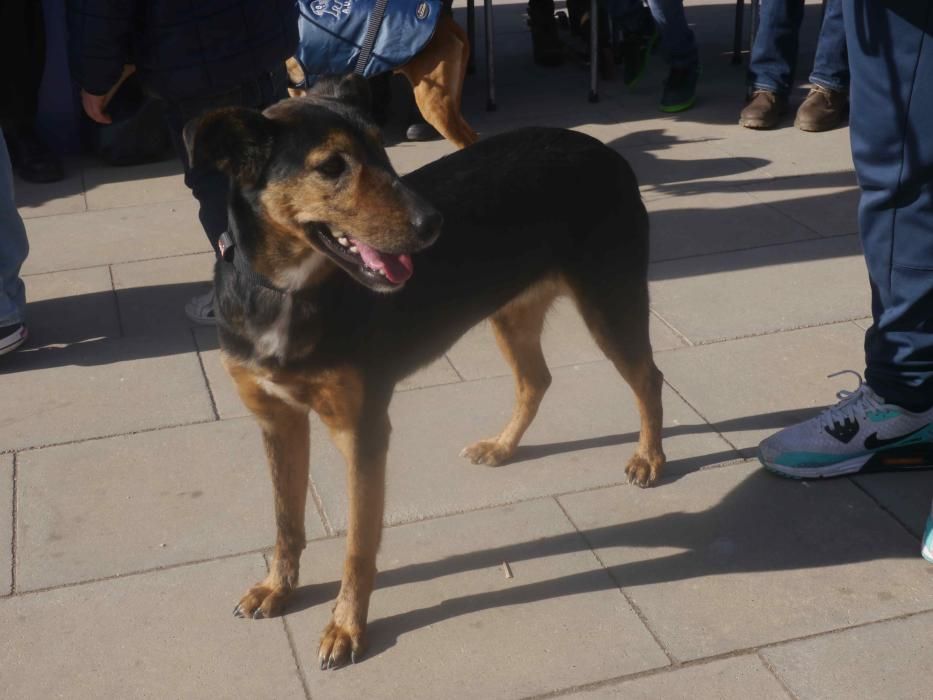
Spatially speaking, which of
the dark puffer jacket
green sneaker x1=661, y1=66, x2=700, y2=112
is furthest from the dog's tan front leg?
green sneaker x1=661, y1=66, x2=700, y2=112

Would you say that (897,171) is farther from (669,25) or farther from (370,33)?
(669,25)

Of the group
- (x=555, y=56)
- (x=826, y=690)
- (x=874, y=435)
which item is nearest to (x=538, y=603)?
(x=826, y=690)

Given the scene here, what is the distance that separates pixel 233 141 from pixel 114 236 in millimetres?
3859

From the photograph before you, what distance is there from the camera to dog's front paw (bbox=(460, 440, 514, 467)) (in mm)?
4117

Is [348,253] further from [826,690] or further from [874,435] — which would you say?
[874,435]

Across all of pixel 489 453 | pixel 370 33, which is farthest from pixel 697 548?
pixel 370 33

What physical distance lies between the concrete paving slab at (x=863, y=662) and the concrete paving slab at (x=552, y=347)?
186 centimetres

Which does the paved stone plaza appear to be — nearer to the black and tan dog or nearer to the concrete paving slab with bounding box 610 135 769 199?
the black and tan dog

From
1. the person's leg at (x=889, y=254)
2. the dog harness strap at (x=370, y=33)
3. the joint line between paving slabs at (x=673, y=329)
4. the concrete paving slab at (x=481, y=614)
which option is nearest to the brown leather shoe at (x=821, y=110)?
the joint line between paving slabs at (x=673, y=329)

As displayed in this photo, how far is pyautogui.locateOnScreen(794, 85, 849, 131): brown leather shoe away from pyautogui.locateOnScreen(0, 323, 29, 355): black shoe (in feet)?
16.7

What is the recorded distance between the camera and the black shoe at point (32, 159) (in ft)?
23.8

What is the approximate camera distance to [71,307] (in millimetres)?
5543

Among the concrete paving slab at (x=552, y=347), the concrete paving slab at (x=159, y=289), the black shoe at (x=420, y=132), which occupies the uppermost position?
the concrete paving slab at (x=552, y=347)

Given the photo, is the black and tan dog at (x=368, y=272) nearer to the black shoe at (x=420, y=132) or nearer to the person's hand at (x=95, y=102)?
the person's hand at (x=95, y=102)
